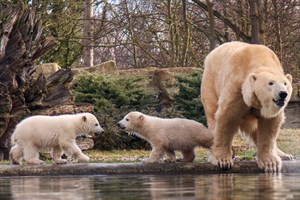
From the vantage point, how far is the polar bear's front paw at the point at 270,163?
10.6 metres

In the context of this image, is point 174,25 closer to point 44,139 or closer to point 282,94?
point 44,139

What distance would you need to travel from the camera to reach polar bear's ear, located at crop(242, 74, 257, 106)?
9945 millimetres

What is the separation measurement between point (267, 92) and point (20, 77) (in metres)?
7.75

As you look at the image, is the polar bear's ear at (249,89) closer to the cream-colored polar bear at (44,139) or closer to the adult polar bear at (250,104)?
the adult polar bear at (250,104)

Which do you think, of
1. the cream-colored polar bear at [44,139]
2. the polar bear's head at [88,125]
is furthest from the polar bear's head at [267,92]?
the polar bear's head at [88,125]

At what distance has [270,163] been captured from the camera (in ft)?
34.8

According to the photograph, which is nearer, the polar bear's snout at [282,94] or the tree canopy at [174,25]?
the polar bear's snout at [282,94]

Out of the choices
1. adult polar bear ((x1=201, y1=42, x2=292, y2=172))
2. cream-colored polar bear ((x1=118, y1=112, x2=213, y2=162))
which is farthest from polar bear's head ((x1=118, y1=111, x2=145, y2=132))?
adult polar bear ((x1=201, y1=42, x2=292, y2=172))

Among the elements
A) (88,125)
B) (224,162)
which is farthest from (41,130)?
(224,162)

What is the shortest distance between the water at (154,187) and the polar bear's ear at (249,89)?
974mm

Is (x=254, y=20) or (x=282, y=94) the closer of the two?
(x=282, y=94)

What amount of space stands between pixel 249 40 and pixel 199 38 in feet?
24.8

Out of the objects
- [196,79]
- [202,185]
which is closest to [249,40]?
[196,79]

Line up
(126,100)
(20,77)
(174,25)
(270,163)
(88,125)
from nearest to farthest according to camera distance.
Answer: (270,163) → (88,125) → (20,77) → (126,100) → (174,25)
